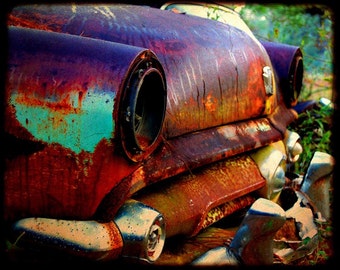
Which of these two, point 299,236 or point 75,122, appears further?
point 299,236

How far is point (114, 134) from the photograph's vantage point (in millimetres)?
1562

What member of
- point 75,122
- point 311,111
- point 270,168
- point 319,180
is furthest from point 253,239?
point 311,111

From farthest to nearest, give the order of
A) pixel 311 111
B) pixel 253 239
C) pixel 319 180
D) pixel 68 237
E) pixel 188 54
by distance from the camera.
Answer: pixel 311 111, pixel 319 180, pixel 188 54, pixel 253 239, pixel 68 237

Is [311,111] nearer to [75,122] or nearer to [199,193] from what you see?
[199,193]

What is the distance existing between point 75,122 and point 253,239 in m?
0.70

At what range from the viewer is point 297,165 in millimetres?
3746

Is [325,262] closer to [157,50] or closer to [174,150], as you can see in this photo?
[174,150]

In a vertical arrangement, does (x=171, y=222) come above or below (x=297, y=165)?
above

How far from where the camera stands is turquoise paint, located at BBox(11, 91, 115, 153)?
1.53 meters

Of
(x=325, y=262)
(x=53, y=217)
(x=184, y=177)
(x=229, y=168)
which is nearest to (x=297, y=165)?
(x=325, y=262)

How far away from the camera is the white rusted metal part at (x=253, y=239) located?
1.73 meters

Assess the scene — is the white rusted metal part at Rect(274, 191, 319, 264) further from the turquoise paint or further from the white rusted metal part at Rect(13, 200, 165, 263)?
the turquoise paint

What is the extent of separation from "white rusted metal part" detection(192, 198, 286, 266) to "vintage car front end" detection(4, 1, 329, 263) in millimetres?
27

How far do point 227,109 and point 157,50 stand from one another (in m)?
0.44
